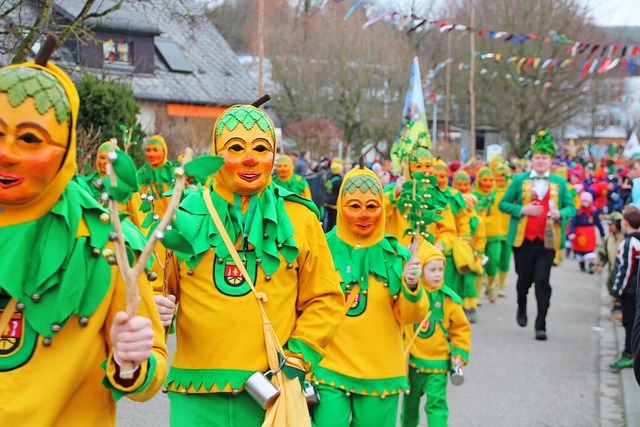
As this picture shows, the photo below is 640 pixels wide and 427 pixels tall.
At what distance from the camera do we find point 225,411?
392 cm

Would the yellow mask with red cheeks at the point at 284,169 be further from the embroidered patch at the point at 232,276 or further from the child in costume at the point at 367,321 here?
the embroidered patch at the point at 232,276

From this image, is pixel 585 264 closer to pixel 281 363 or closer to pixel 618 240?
pixel 618 240

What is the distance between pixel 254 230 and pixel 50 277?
147 cm

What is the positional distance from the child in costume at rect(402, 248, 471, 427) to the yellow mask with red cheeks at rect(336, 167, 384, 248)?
0.90 metres

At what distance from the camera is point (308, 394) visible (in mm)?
4684

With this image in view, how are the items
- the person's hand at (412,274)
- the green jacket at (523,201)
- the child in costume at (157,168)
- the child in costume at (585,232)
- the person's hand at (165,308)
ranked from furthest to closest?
the child in costume at (585,232), the child in costume at (157,168), the green jacket at (523,201), the person's hand at (412,274), the person's hand at (165,308)

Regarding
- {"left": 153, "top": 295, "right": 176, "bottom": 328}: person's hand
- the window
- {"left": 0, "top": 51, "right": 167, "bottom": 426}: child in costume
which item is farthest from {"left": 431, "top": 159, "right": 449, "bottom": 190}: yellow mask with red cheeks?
the window

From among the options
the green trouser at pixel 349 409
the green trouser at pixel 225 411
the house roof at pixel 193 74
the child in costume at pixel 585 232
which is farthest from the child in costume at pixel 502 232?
the house roof at pixel 193 74

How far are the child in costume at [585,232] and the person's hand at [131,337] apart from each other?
1503 centimetres

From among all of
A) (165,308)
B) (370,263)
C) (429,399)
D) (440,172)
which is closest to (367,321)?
(370,263)

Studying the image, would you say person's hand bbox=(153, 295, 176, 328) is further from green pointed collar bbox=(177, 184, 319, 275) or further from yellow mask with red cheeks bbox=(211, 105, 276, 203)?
yellow mask with red cheeks bbox=(211, 105, 276, 203)

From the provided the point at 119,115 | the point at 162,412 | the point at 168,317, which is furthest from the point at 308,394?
the point at 119,115

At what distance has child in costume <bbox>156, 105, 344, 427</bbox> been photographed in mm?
3912

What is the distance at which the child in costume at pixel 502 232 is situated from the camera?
42.9 feet
